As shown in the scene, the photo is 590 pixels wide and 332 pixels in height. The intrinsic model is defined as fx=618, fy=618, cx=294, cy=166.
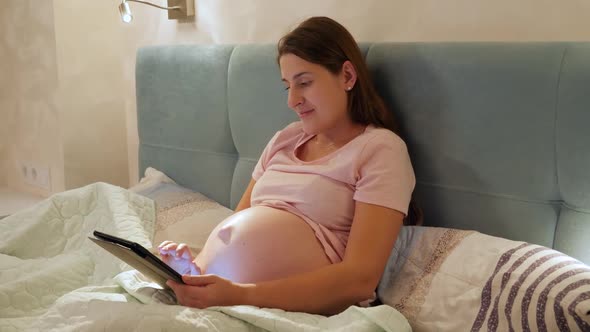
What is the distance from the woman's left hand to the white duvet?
0.04 metres

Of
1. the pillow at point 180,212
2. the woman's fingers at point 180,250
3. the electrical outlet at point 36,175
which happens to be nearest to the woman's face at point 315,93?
the woman's fingers at point 180,250

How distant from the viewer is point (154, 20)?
7.58 feet

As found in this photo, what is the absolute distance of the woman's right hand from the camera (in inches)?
50.1

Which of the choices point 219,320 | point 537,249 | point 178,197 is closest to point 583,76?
point 537,249

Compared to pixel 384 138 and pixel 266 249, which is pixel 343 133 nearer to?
pixel 384 138

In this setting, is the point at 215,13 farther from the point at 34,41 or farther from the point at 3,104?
the point at 3,104

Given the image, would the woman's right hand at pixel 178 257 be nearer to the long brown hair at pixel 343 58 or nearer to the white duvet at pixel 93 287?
the white duvet at pixel 93 287

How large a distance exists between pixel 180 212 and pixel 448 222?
0.78 meters

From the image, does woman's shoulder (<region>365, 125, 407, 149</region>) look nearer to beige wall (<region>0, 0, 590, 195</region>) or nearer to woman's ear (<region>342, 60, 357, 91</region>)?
woman's ear (<region>342, 60, 357, 91</region>)

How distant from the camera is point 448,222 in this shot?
1289mm

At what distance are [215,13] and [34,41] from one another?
90 centimetres

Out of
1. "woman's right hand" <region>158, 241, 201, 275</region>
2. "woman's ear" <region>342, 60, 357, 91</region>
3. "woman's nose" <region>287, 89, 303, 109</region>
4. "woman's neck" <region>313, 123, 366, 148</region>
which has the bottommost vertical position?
"woman's right hand" <region>158, 241, 201, 275</region>

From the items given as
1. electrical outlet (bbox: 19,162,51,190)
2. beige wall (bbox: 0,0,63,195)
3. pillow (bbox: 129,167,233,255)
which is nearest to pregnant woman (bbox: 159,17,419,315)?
pillow (bbox: 129,167,233,255)

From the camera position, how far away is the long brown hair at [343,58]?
130 cm
